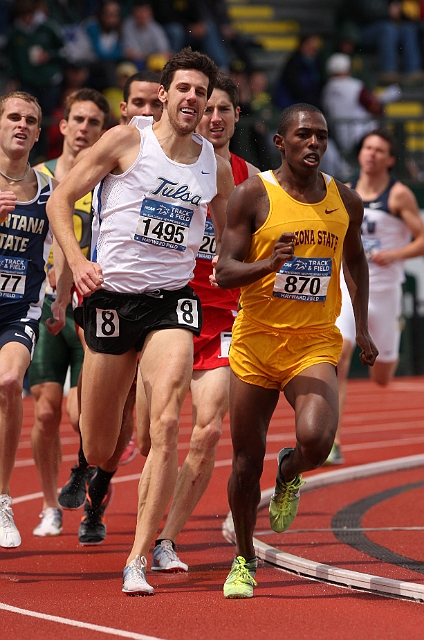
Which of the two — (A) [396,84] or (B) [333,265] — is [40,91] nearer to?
(A) [396,84]

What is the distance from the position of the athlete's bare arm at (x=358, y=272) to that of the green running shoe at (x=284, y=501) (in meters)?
0.74

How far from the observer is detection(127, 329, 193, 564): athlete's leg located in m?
5.79

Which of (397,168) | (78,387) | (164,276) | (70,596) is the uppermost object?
(397,168)

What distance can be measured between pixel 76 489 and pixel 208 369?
1376 mm

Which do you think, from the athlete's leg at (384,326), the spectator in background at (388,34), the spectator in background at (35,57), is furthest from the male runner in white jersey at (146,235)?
the spectator in background at (388,34)

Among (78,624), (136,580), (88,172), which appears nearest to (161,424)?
(136,580)

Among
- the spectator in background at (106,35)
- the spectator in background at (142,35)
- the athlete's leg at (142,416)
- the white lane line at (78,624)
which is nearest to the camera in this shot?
the white lane line at (78,624)

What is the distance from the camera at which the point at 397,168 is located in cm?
1911

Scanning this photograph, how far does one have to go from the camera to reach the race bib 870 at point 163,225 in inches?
242

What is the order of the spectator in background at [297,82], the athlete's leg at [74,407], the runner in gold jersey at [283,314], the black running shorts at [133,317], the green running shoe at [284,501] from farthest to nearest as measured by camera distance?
the spectator in background at [297,82]
the athlete's leg at [74,407]
the black running shorts at [133,317]
the green running shoe at [284,501]
the runner in gold jersey at [283,314]

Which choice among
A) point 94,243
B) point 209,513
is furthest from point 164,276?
point 209,513

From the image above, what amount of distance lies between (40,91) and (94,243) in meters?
11.7

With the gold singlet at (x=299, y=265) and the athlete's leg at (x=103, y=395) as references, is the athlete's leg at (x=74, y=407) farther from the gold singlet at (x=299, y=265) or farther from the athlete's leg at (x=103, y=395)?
the gold singlet at (x=299, y=265)

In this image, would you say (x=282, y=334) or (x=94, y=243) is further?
(x=94, y=243)
